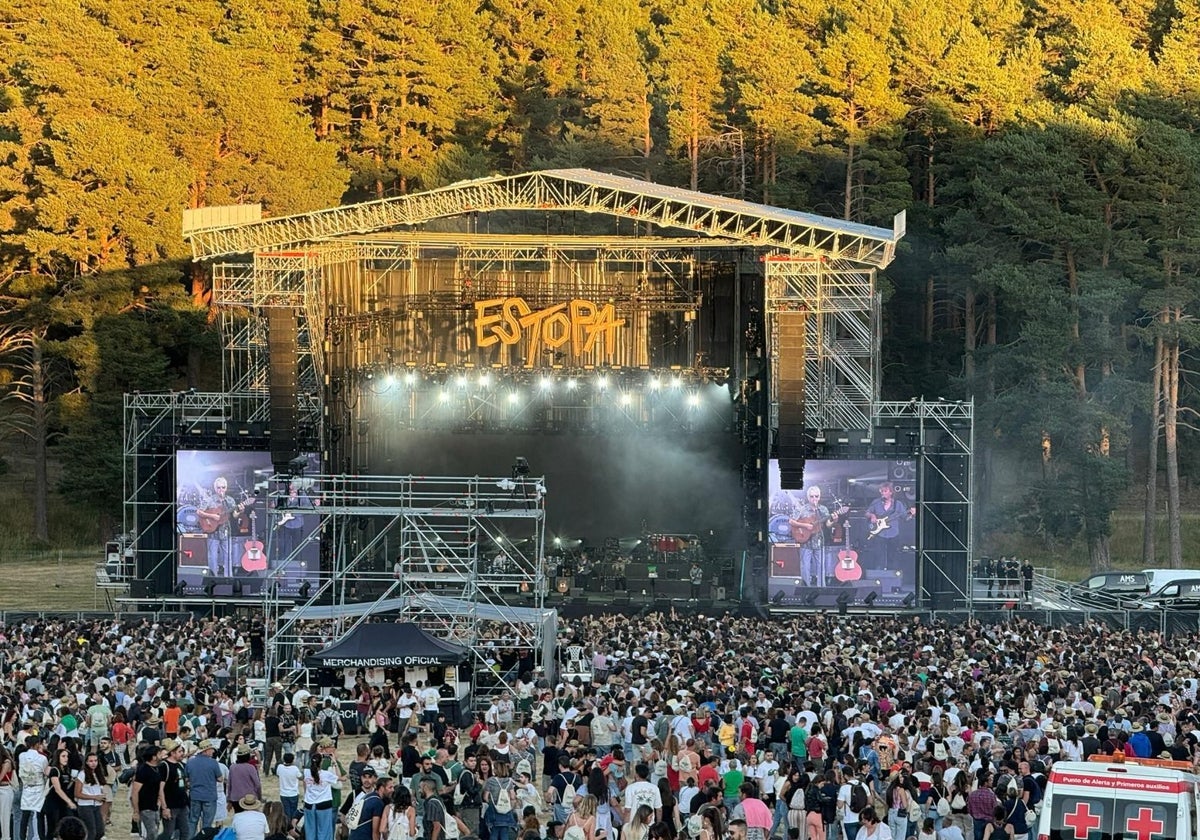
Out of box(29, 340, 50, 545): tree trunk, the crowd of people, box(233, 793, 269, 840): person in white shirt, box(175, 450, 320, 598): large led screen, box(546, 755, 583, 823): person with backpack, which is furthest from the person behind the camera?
box(29, 340, 50, 545): tree trunk

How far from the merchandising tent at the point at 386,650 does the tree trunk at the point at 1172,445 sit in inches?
1202

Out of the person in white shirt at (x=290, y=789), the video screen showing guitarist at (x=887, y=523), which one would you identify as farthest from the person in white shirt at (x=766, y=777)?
the video screen showing guitarist at (x=887, y=523)

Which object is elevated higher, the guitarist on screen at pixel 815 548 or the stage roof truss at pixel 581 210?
the stage roof truss at pixel 581 210

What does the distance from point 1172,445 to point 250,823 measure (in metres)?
41.4

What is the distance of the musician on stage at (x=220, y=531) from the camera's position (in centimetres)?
4103

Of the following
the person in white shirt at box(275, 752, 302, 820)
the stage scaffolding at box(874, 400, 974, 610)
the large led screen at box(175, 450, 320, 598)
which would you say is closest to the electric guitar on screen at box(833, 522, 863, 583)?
the stage scaffolding at box(874, 400, 974, 610)

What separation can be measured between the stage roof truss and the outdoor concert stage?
0.24 ft

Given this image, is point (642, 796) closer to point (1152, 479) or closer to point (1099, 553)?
point (1099, 553)

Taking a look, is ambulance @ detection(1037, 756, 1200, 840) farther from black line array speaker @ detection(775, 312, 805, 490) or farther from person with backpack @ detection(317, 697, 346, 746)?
black line array speaker @ detection(775, 312, 805, 490)

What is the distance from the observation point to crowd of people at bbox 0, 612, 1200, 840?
16406mm

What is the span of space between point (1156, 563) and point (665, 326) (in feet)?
52.8

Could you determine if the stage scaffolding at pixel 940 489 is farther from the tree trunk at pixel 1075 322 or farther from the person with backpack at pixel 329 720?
the person with backpack at pixel 329 720

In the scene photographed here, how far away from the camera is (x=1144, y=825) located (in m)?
13.7

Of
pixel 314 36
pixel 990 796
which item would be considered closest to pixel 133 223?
pixel 314 36
